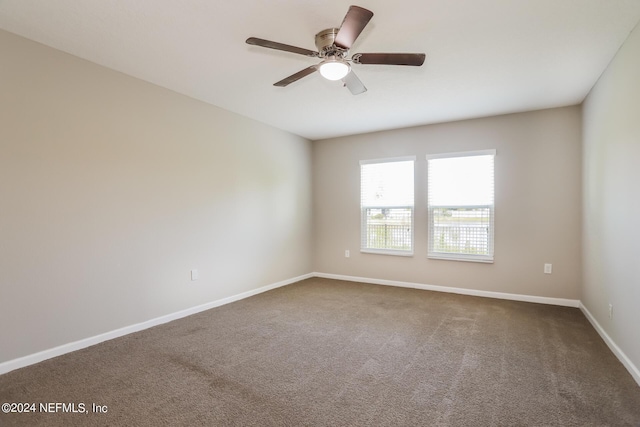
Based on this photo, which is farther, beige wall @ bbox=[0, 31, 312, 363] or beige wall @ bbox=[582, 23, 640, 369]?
beige wall @ bbox=[0, 31, 312, 363]

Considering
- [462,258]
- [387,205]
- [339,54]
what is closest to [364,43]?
[339,54]

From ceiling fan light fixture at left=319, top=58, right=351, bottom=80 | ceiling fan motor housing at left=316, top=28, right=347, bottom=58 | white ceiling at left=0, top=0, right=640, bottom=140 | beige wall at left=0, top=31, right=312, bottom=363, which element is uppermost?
white ceiling at left=0, top=0, right=640, bottom=140

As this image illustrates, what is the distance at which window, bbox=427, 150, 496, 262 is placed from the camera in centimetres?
443

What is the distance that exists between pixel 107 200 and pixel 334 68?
2391 mm

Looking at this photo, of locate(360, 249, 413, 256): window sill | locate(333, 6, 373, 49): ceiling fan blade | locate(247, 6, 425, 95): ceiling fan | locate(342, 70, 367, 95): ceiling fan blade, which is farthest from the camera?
locate(360, 249, 413, 256): window sill

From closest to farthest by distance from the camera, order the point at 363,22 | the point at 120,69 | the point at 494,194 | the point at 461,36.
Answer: the point at 363,22 → the point at 461,36 → the point at 120,69 → the point at 494,194

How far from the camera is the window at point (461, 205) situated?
14.5 feet

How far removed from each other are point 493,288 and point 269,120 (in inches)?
156

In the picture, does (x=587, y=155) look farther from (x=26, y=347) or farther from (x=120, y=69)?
(x=26, y=347)

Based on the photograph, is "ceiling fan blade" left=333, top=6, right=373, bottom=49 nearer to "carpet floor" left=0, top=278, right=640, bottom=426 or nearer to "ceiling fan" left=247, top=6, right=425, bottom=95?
"ceiling fan" left=247, top=6, right=425, bottom=95

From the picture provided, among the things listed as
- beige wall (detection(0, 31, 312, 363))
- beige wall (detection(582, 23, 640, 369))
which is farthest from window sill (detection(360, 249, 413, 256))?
beige wall (detection(582, 23, 640, 369))

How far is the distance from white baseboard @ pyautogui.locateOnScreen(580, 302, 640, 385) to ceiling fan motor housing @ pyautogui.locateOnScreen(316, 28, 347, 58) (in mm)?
3004

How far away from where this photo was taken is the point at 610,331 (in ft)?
9.06

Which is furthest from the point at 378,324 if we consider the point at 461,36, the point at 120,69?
the point at 120,69
